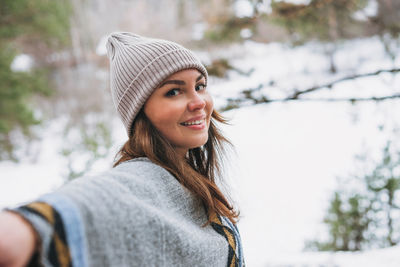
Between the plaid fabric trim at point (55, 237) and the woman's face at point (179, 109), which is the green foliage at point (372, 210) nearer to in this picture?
the woman's face at point (179, 109)

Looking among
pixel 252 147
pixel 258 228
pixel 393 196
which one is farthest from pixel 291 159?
pixel 393 196

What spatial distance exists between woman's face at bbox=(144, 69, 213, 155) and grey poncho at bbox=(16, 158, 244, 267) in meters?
0.17

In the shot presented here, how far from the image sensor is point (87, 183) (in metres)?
0.70

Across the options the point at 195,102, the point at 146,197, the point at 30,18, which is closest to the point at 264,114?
the point at 195,102

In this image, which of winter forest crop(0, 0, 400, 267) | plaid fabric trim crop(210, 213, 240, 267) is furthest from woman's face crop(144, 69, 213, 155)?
winter forest crop(0, 0, 400, 267)

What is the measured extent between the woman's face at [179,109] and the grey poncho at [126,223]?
169mm

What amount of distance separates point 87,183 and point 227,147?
96cm

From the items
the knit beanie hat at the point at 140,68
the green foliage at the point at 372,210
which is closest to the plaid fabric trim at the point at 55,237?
the knit beanie hat at the point at 140,68

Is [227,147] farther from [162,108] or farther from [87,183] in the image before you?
[87,183]

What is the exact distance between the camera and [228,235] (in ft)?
3.90

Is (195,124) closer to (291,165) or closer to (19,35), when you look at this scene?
(19,35)

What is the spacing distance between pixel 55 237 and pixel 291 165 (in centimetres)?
1001

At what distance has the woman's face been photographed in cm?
108

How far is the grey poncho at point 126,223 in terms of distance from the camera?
1.79ft
